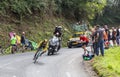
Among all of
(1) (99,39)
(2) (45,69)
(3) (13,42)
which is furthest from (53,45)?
(2) (45,69)

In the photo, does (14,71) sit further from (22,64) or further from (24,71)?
(22,64)

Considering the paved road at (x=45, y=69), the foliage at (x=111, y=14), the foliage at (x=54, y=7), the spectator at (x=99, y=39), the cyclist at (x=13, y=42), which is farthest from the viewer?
the foliage at (x=111, y=14)

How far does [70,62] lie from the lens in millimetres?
23953

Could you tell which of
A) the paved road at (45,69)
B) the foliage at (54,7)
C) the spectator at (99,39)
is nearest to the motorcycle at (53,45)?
the paved road at (45,69)

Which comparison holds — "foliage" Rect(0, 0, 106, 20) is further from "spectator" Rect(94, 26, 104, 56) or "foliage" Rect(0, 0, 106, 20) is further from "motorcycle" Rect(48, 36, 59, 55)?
"spectator" Rect(94, 26, 104, 56)

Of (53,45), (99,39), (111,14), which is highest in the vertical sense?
(99,39)

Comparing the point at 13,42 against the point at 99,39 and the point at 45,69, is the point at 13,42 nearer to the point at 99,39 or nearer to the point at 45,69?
the point at 99,39

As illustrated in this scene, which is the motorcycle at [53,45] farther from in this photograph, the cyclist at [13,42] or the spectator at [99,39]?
the spectator at [99,39]

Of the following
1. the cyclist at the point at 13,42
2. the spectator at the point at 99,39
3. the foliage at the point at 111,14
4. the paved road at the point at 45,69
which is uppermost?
the spectator at the point at 99,39

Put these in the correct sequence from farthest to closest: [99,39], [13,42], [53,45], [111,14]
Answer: [111,14] < [13,42] < [53,45] < [99,39]

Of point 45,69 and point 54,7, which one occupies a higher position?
point 54,7

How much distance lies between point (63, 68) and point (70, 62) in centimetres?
304

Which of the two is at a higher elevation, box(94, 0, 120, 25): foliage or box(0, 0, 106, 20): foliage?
box(0, 0, 106, 20): foliage

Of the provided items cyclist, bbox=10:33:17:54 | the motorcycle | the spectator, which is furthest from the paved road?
cyclist, bbox=10:33:17:54
